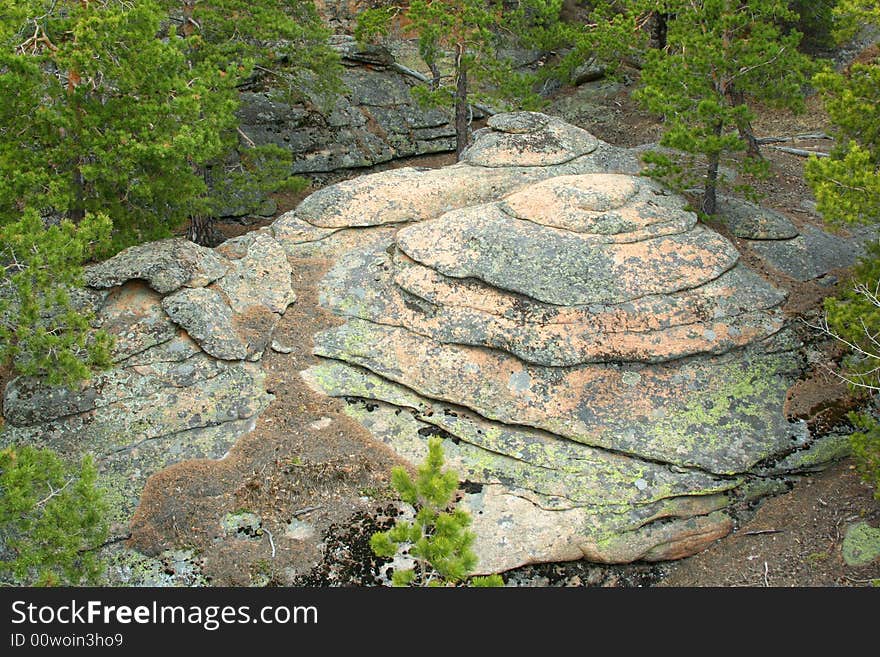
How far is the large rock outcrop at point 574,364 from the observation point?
12.1 metres

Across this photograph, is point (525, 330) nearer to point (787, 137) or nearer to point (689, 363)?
point (689, 363)

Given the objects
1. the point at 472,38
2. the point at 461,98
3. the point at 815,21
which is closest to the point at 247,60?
the point at 472,38

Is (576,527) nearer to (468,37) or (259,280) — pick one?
(259,280)

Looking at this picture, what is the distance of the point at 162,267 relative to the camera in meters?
14.4

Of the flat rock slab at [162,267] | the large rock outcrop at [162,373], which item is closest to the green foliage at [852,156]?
the large rock outcrop at [162,373]

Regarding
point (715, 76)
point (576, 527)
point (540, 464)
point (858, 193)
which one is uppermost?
point (715, 76)

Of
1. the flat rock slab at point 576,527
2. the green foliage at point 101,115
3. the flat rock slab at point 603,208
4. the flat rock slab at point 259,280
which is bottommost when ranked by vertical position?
the flat rock slab at point 576,527

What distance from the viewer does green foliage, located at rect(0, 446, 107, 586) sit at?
8.99m

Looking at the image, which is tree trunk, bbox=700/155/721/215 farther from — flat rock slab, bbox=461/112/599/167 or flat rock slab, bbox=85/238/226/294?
flat rock slab, bbox=85/238/226/294

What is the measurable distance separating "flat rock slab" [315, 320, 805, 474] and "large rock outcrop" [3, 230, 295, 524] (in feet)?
5.79

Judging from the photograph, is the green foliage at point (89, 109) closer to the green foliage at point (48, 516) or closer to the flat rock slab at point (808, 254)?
the green foliage at point (48, 516)

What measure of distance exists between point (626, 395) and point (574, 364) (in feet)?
3.23

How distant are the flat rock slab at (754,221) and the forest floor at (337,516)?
3.81 metres

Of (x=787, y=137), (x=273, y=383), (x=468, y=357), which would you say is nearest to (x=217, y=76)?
(x=273, y=383)
